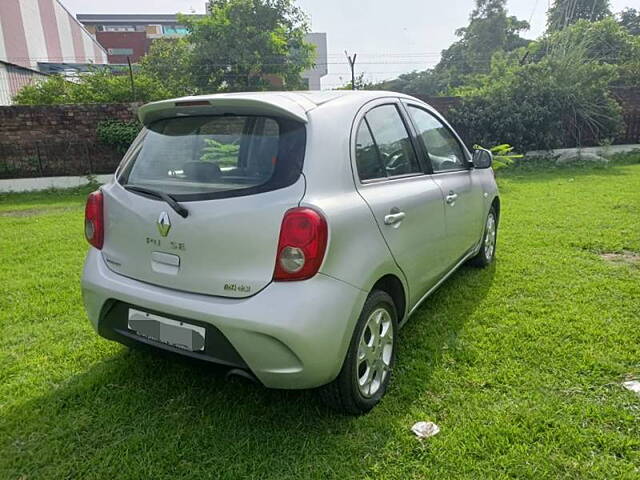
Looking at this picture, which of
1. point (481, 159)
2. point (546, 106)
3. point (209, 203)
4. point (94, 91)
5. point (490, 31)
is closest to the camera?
point (209, 203)

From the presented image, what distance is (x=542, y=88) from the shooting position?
12.8 metres

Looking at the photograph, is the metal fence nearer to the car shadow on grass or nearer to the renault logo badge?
the car shadow on grass

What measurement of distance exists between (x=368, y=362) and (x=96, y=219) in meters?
1.59

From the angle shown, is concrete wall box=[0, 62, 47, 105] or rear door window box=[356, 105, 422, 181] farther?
concrete wall box=[0, 62, 47, 105]

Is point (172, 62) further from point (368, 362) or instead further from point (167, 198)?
point (368, 362)

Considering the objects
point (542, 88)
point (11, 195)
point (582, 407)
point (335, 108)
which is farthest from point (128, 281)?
point (542, 88)

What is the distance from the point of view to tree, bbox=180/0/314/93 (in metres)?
19.6

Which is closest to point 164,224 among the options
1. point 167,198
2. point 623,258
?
point 167,198

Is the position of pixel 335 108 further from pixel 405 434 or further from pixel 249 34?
pixel 249 34

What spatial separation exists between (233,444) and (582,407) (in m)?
1.72

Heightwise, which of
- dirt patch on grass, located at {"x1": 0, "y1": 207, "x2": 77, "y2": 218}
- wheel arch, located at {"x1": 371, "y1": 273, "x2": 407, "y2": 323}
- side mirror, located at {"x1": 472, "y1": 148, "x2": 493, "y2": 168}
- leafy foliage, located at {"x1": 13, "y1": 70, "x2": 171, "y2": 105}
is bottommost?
dirt patch on grass, located at {"x1": 0, "y1": 207, "x2": 77, "y2": 218}

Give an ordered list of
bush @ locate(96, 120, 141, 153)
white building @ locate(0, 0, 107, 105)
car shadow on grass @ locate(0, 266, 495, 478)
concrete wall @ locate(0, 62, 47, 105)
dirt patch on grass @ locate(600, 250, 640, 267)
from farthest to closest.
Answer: white building @ locate(0, 0, 107, 105)
concrete wall @ locate(0, 62, 47, 105)
bush @ locate(96, 120, 141, 153)
dirt patch on grass @ locate(600, 250, 640, 267)
car shadow on grass @ locate(0, 266, 495, 478)

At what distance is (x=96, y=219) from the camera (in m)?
2.38

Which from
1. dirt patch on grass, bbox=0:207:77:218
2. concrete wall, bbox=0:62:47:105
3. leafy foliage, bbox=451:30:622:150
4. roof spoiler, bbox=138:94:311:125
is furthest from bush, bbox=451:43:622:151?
concrete wall, bbox=0:62:47:105
